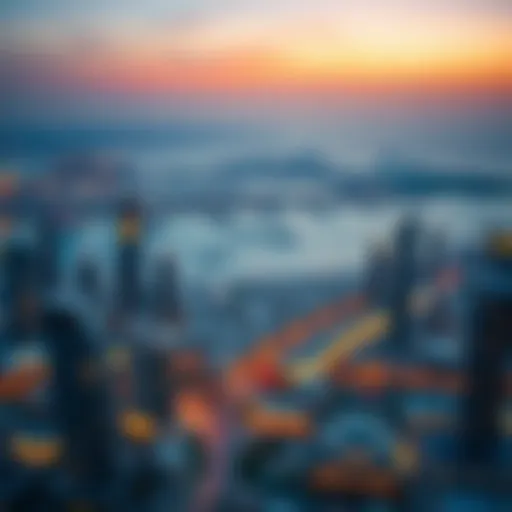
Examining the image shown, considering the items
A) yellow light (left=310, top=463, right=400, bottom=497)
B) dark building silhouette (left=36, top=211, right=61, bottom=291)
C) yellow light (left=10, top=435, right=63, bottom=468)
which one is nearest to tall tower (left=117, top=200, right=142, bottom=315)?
dark building silhouette (left=36, top=211, right=61, bottom=291)

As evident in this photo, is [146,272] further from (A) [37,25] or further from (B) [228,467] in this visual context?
(A) [37,25]

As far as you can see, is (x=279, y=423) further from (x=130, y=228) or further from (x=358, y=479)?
(x=130, y=228)

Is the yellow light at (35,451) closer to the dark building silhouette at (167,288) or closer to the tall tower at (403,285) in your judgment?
the dark building silhouette at (167,288)

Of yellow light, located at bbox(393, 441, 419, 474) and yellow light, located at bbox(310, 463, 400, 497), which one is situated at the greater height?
yellow light, located at bbox(393, 441, 419, 474)

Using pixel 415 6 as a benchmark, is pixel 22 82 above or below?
below

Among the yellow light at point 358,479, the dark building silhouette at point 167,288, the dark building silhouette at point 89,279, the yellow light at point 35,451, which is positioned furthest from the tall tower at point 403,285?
the yellow light at point 35,451

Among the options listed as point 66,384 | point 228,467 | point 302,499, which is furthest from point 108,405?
point 302,499

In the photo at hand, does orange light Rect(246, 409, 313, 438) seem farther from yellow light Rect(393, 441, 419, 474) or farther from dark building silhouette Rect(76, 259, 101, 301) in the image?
dark building silhouette Rect(76, 259, 101, 301)
